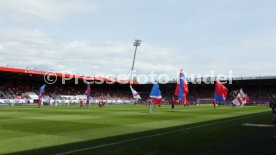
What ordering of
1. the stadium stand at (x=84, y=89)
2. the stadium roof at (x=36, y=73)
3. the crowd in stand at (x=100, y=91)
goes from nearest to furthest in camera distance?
the stadium roof at (x=36, y=73) → the stadium stand at (x=84, y=89) → the crowd in stand at (x=100, y=91)

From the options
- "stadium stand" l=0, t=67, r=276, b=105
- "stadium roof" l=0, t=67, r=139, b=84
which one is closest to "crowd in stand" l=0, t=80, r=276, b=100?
"stadium stand" l=0, t=67, r=276, b=105

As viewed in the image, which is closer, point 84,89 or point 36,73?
point 36,73

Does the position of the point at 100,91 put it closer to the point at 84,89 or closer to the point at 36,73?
the point at 84,89

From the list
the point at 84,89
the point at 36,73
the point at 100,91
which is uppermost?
the point at 36,73

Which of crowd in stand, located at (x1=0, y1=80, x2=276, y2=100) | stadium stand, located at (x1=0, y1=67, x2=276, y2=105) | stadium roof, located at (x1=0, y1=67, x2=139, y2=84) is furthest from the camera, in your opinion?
crowd in stand, located at (x1=0, y1=80, x2=276, y2=100)

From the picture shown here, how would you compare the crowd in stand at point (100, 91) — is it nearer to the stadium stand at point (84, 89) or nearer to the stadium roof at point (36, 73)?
the stadium stand at point (84, 89)

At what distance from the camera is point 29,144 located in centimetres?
1215

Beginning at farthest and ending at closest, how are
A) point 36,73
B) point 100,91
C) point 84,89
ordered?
point 100,91, point 84,89, point 36,73

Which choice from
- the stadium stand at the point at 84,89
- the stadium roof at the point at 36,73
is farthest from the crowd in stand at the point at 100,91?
the stadium roof at the point at 36,73

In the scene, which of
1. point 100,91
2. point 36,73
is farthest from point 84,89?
point 36,73

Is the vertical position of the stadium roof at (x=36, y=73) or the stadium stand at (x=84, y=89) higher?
the stadium roof at (x=36, y=73)

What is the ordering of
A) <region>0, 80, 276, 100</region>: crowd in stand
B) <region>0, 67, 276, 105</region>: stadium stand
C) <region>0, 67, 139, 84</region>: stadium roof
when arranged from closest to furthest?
<region>0, 67, 139, 84</region>: stadium roof → <region>0, 67, 276, 105</region>: stadium stand → <region>0, 80, 276, 100</region>: crowd in stand

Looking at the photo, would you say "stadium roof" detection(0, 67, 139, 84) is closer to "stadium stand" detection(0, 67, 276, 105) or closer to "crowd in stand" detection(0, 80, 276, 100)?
"stadium stand" detection(0, 67, 276, 105)

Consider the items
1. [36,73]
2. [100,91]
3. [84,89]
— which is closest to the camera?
[36,73]
